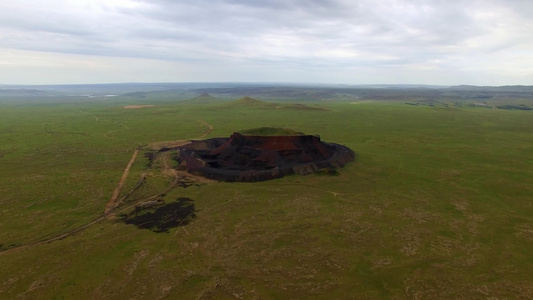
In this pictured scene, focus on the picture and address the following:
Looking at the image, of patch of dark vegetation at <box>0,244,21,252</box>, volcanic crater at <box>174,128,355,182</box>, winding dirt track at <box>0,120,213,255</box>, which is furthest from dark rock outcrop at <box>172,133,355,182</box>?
patch of dark vegetation at <box>0,244,21,252</box>

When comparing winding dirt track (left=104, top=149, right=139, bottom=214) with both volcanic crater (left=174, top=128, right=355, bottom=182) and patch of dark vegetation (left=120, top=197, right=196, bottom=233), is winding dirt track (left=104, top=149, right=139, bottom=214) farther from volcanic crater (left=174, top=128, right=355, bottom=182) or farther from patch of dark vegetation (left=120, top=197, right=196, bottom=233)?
volcanic crater (left=174, top=128, right=355, bottom=182)

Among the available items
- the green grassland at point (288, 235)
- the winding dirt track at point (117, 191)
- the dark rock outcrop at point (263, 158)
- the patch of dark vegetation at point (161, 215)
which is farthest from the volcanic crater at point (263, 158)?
the patch of dark vegetation at point (161, 215)

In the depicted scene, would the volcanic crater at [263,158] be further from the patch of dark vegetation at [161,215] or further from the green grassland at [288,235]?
the patch of dark vegetation at [161,215]

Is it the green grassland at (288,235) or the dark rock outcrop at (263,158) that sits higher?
the dark rock outcrop at (263,158)

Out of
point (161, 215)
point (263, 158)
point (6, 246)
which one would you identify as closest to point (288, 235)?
point (161, 215)

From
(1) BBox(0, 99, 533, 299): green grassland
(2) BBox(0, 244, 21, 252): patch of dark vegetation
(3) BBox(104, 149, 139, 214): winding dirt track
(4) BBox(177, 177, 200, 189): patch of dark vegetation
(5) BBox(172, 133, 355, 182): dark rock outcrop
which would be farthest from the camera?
(5) BBox(172, 133, 355, 182): dark rock outcrop

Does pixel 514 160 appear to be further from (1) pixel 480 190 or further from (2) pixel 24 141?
(2) pixel 24 141
